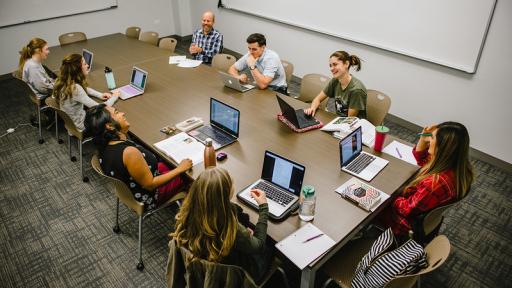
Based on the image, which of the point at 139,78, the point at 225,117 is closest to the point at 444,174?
the point at 225,117

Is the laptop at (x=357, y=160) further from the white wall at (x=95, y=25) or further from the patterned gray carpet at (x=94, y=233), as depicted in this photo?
the white wall at (x=95, y=25)

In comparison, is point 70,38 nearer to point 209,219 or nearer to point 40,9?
point 40,9

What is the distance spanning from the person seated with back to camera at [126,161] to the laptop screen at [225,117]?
487 mm

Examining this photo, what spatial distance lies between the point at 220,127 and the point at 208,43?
2387 millimetres

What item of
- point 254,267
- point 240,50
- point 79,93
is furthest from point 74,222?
point 240,50

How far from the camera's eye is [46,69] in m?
4.55

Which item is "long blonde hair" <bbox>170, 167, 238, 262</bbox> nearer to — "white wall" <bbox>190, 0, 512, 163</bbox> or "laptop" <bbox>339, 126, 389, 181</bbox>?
"laptop" <bbox>339, 126, 389, 181</bbox>

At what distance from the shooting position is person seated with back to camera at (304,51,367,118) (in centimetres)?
323

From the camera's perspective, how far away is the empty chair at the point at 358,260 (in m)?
1.79

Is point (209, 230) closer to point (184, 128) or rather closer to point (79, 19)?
point (184, 128)

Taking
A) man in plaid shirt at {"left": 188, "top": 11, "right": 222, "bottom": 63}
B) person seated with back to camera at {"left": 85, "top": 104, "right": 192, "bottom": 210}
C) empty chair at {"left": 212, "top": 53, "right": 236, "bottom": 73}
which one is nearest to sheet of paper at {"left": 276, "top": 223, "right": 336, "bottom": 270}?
person seated with back to camera at {"left": 85, "top": 104, "right": 192, "bottom": 210}

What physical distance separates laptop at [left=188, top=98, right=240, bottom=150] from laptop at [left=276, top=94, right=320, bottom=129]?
0.45 meters

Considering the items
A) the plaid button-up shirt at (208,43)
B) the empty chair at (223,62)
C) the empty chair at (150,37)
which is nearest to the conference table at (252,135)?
the empty chair at (223,62)

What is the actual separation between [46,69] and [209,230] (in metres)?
3.94
